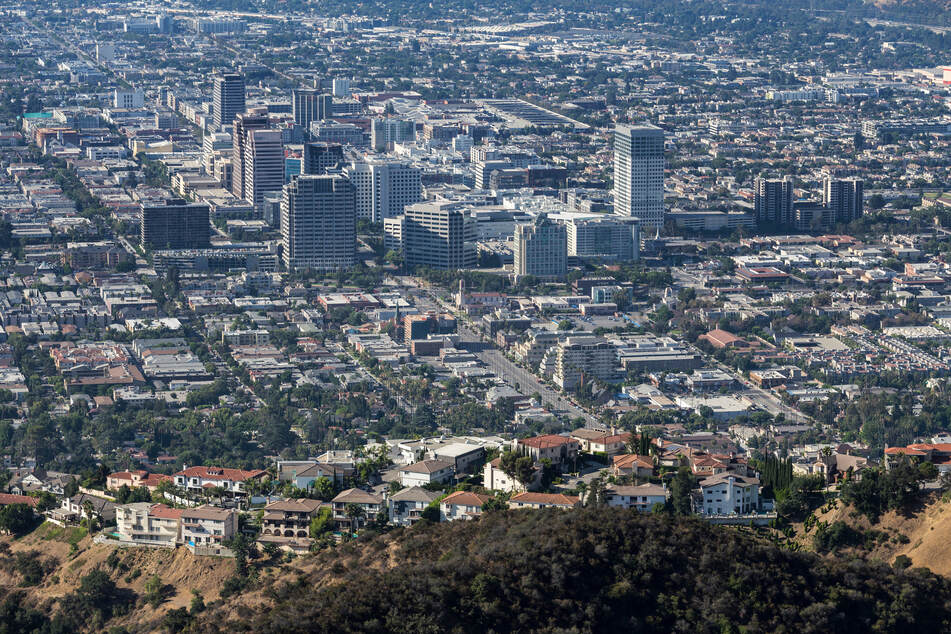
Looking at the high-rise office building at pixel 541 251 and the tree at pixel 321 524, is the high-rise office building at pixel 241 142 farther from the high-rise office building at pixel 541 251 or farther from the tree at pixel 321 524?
the tree at pixel 321 524

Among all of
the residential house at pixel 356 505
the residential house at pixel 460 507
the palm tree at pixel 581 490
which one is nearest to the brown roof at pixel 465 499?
the residential house at pixel 460 507

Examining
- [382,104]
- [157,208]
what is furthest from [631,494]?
[382,104]

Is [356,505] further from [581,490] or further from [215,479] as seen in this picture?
[215,479]

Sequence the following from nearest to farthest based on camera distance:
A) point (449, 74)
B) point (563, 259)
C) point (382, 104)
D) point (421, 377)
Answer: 1. point (421, 377)
2. point (563, 259)
3. point (382, 104)
4. point (449, 74)

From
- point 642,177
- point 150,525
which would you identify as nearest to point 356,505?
point 150,525

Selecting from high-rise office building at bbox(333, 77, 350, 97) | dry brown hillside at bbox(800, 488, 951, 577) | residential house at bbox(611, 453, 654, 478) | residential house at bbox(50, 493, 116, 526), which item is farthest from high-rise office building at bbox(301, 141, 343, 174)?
dry brown hillside at bbox(800, 488, 951, 577)

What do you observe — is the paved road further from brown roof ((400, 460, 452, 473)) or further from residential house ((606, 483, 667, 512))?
residential house ((606, 483, 667, 512))

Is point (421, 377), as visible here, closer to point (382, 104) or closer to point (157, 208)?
point (157, 208)
